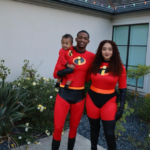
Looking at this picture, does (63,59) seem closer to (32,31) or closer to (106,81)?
(106,81)

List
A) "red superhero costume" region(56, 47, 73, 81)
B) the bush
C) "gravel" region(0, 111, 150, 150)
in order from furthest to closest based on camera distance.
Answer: the bush < "gravel" region(0, 111, 150, 150) < "red superhero costume" region(56, 47, 73, 81)

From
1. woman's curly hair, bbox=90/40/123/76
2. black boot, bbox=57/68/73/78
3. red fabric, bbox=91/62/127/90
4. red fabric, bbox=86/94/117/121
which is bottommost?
red fabric, bbox=86/94/117/121

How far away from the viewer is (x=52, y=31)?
548cm

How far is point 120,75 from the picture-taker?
228 cm

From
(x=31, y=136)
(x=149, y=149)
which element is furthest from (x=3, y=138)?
(x=149, y=149)

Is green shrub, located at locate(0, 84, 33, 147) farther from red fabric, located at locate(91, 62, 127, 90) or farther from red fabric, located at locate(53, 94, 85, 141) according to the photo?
red fabric, located at locate(91, 62, 127, 90)

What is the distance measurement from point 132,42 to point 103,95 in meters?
5.12

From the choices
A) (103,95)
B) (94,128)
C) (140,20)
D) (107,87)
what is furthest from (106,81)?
(140,20)

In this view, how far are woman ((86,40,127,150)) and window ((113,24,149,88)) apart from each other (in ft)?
15.2

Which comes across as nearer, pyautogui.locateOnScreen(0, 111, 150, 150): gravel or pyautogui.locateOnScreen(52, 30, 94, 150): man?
pyautogui.locateOnScreen(52, 30, 94, 150): man

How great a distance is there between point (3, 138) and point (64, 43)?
2310 millimetres

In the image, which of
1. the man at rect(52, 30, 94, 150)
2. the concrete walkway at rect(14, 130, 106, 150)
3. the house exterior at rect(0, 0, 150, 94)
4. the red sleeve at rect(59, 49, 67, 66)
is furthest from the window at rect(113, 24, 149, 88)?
the red sleeve at rect(59, 49, 67, 66)

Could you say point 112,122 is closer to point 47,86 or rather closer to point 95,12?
point 47,86

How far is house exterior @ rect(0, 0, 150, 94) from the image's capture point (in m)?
4.66
